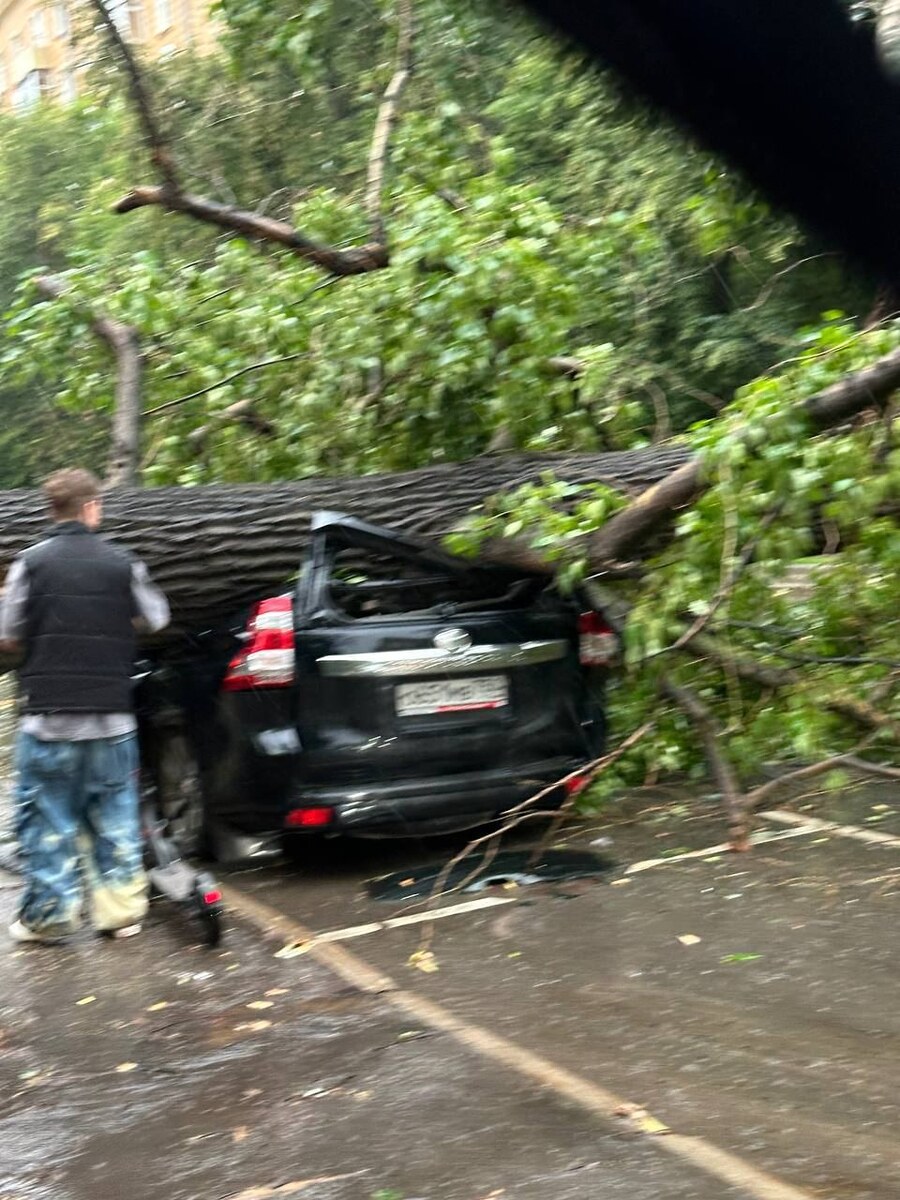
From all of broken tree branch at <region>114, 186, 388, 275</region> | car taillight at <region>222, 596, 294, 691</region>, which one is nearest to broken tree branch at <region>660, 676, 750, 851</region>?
car taillight at <region>222, 596, 294, 691</region>

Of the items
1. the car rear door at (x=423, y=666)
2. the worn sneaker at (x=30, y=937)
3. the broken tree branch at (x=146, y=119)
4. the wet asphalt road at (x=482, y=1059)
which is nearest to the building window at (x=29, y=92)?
the broken tree branch at (x=146, y=119)

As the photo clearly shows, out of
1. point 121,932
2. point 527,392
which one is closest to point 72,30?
point 527,392

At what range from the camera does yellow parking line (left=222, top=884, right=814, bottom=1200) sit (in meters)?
3.22

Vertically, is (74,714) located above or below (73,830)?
above

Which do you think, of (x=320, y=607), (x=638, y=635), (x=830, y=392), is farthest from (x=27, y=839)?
(x=830, y=392)

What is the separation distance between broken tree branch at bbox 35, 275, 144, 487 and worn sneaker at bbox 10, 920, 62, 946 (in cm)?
319

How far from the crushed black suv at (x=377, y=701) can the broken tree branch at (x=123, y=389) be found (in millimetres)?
1973

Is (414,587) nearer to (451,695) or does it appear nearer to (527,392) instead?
(451,695)

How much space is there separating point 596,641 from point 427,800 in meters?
1.20

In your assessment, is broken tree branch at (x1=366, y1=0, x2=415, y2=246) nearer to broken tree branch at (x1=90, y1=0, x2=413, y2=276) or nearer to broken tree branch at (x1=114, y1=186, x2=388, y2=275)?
broken tree branch at (x1=90, y1=0, x2=413, y2=276)

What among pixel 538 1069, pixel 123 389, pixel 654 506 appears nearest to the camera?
pixel 538 1069

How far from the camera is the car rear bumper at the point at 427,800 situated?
617 centimetres

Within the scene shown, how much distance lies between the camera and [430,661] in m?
6.38

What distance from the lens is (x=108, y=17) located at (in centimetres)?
852
